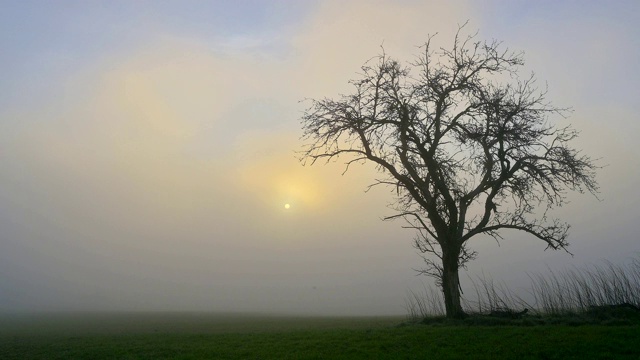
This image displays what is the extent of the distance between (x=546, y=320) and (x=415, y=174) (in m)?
7.86

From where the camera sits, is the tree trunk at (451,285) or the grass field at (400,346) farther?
the tree trunk at (451,285)

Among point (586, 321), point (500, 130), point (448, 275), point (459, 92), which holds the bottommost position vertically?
point (586, 321)

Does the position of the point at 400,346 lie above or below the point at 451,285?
below

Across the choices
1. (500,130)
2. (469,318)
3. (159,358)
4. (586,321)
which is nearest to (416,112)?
(500,130)

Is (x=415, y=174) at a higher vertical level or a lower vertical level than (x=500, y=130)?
lower

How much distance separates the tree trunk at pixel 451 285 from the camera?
1892 centimetres

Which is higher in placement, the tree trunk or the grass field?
the tree trunk

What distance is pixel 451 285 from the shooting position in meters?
19.4

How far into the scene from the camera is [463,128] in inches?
837

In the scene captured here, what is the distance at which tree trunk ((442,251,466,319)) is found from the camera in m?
18.9

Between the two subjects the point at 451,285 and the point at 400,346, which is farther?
the point at 451,285

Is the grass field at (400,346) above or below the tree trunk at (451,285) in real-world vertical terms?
below

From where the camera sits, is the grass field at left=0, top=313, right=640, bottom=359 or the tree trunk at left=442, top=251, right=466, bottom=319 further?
the tree trunk at left=442, top=251, right=466, bottom=319

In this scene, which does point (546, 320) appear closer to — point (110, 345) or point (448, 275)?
point (448, 275)
